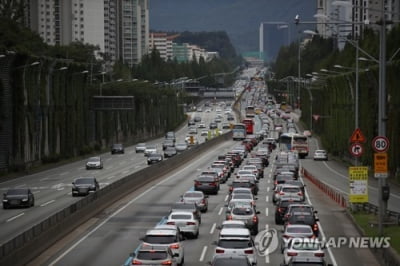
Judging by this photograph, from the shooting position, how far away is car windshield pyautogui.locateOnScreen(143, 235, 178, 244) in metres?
31.5

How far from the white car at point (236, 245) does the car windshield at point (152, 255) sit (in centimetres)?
221

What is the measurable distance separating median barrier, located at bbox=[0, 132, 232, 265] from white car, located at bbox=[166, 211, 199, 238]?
15.2 feet

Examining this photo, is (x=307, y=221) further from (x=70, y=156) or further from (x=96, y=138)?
(x=96, y=138)

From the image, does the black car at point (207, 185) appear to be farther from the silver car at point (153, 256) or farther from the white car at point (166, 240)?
the silver car at point (153, 256)

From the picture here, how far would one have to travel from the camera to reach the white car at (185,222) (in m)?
39.4

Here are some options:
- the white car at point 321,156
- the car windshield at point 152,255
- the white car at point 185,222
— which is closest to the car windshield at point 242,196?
the white car at point 185,222

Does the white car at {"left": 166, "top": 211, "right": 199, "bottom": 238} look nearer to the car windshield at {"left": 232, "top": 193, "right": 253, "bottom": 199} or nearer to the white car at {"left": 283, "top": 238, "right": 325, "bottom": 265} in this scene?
the car windshield at {"left": 232, "top": 193, "right": 253, "bottom": 199}

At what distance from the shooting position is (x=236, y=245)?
1209 inches

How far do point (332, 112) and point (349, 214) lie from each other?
2926 inches

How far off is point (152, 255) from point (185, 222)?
11.6 m

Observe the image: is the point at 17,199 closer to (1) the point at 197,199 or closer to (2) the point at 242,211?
(1) the point at 197,199

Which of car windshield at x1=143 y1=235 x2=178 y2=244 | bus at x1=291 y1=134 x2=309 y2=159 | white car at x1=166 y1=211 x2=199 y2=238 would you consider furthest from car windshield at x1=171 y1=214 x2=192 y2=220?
bus at x1=291 y1=134 x2=309 y2=159

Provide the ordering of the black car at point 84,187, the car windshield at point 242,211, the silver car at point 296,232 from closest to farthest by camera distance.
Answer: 1. the silver car at point 296,232
2. the car windshield at point 242,211
3. the black car at point 84,187

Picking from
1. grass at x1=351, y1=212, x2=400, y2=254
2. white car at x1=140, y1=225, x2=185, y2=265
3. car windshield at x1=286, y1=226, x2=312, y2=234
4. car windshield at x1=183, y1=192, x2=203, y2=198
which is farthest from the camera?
car windshield at x1=183, y1=192, x2=203, y2=198
